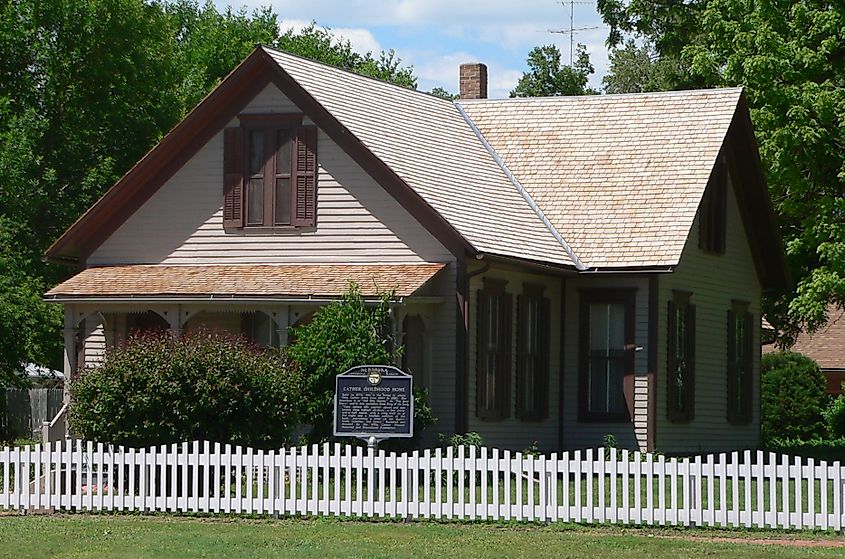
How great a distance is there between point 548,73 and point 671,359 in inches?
1793

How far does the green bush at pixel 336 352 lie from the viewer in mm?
24469

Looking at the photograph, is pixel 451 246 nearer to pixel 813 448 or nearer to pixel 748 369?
pixel 748 369

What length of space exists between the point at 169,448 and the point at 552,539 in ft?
21.0

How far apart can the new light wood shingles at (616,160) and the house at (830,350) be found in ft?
74.7

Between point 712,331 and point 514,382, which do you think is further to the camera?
point 712,331

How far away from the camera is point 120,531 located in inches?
693

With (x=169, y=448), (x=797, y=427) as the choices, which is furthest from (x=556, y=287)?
(x=797, y=427)

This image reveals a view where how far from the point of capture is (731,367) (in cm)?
3284

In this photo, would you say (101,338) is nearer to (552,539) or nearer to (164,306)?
(164,306)

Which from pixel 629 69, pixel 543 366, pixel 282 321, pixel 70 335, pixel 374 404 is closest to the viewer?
pixel 374 404

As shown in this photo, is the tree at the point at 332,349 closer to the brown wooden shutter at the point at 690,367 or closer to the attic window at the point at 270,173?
the attic window at the point at 270,173

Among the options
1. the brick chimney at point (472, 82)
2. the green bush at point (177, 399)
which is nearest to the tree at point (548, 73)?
the brick chimney at point (472, 82)

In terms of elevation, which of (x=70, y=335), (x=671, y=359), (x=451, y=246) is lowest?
(x=671, y=359)

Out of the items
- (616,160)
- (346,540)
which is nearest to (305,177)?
(616,160)
